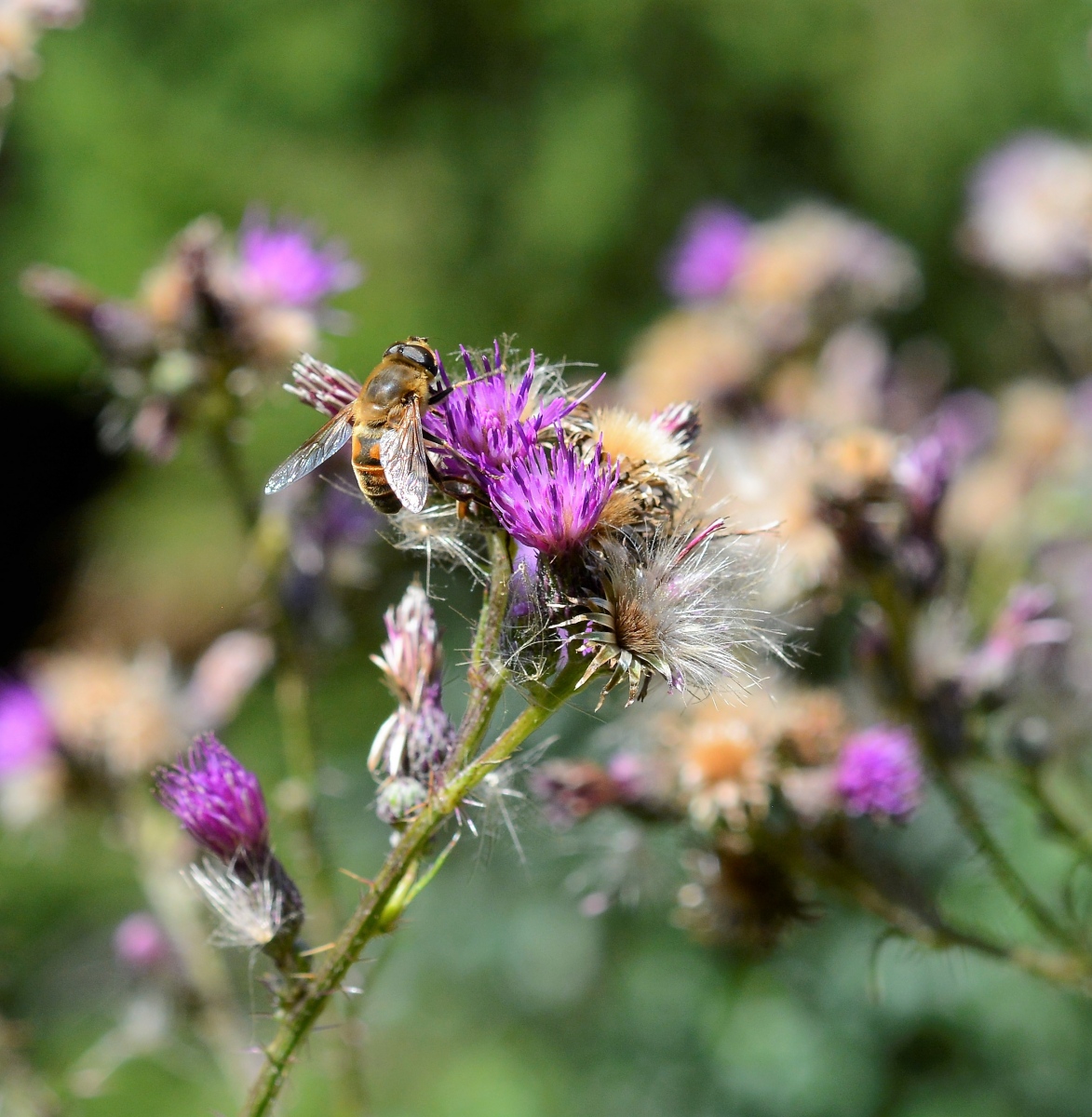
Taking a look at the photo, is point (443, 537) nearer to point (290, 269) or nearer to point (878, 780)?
point (878, 780)

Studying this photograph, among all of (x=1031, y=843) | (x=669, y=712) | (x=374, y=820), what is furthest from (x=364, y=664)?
(x=669, y=712)

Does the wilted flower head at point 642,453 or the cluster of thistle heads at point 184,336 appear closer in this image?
the wilted flower head at point 642,453

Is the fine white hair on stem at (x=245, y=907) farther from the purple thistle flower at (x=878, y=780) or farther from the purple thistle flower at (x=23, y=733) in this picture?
the purple thistle flower at (x=23, y=733)

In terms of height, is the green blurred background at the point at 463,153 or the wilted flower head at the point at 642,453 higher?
the green blurred background at the point at 463,153

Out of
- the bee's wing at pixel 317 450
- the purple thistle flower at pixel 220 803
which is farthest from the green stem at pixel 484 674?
the bee's wing at pixel 317 450

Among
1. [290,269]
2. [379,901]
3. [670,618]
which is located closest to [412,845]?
[379,901]

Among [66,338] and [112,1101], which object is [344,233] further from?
[112,1101]
